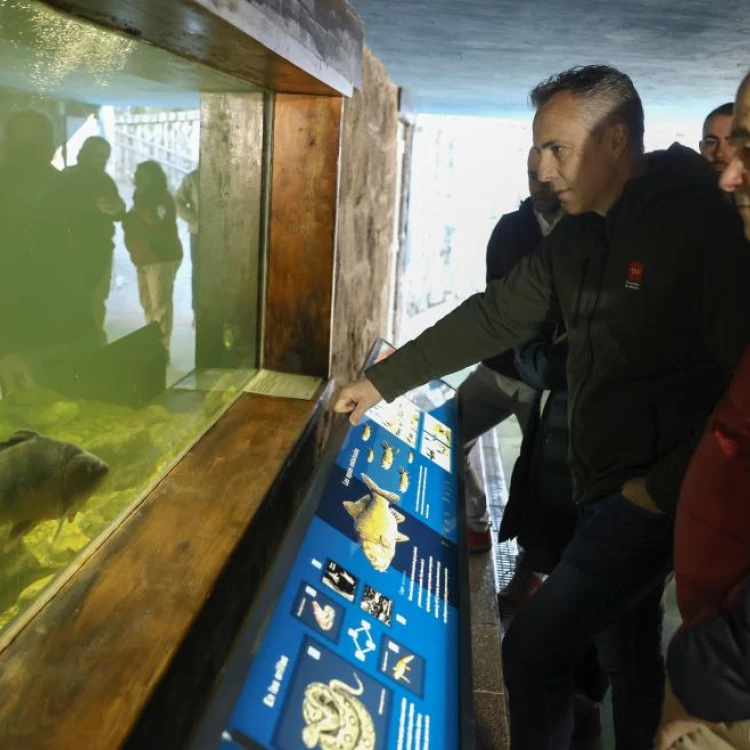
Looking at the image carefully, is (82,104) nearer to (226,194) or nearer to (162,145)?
(162,145)

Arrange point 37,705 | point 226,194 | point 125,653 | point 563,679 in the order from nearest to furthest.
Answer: point 37,705 → point 125,653 → point 563,679 → point 226,194

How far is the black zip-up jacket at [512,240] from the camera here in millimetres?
3146

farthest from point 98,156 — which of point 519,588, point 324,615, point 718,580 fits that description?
point 519,588

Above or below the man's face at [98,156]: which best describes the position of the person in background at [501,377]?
below

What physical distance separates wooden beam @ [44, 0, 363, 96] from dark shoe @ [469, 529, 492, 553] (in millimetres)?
2201

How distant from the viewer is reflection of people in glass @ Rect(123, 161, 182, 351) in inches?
66.2

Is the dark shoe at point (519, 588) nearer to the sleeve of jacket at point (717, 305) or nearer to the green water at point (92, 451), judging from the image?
the sleeve of jacket at point (717, 305)

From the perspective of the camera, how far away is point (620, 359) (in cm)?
188

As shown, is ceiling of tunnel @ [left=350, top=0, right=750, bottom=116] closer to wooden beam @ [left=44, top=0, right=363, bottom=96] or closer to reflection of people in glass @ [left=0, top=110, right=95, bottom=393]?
wooden beam @ [left=44, top=0, right=363, bottom=96]

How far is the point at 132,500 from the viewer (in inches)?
67.1

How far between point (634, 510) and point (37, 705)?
1413 millimetres

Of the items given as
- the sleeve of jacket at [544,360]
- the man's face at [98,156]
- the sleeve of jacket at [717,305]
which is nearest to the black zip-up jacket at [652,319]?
the sleeve of jacket at [717,305]

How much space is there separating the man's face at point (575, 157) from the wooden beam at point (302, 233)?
2.78 feet

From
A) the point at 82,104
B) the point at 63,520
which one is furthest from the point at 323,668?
the point at 82,104
